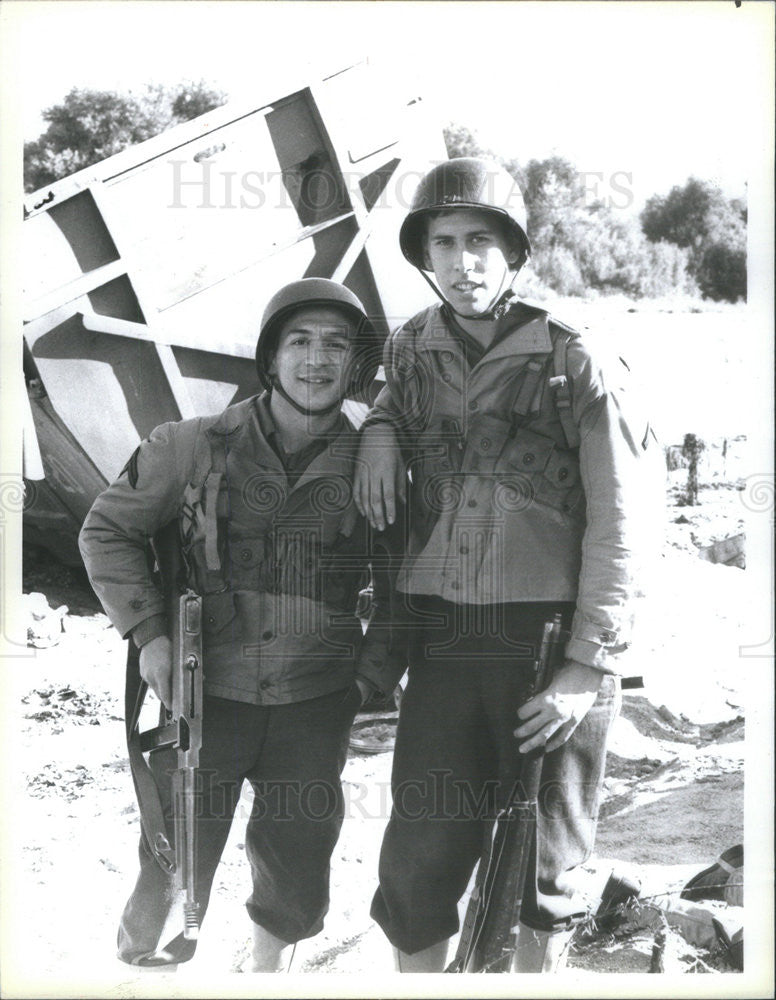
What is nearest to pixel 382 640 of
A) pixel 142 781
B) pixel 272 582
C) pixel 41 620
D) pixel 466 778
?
pixel 272 582

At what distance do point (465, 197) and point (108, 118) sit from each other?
1.11 metres

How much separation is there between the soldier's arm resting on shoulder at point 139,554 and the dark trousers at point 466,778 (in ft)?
2.43

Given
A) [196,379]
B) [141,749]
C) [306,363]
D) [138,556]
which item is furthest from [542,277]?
[141,749]

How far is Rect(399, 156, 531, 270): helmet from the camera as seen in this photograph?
3.32 meters

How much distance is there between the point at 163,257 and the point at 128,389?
410 mm

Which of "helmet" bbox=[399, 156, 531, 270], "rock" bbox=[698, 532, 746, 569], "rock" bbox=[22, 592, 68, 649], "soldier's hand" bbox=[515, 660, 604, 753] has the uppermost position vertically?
"helmet" bbox=[399, 156, 531, 270]

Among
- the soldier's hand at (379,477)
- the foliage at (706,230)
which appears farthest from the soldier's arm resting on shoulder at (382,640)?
the foliage at (706,230)

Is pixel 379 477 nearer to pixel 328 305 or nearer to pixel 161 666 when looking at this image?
pixel 328 305

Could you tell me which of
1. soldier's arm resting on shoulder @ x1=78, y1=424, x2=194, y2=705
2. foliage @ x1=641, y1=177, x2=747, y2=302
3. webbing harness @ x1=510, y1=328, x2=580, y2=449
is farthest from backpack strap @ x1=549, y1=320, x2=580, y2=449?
soldier's arm resting on shoulder @ x1=78, y1=424, x2=194, y2=705

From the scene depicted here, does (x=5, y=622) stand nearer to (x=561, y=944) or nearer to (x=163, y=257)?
(x=163, y=257)

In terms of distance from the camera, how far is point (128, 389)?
349 centimetres

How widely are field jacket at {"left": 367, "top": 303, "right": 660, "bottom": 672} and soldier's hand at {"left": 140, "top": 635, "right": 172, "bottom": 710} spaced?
2.28 feet

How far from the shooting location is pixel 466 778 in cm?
339

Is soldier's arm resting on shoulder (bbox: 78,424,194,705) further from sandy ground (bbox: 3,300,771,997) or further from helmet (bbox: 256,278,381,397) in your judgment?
helmet (bbox: 256,278,381,397)
